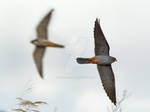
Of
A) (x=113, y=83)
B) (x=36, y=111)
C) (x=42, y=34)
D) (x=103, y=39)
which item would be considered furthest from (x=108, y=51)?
(x=42, y=34)

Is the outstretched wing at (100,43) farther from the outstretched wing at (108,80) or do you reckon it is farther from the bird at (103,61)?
the outstretched wing at (108,80)

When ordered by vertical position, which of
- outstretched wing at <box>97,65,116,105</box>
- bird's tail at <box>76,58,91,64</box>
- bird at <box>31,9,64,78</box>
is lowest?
outstretched wing at <box>97,65,116,105</box>

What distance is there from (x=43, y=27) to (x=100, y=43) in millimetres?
3447

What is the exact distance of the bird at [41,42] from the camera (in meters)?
4.76

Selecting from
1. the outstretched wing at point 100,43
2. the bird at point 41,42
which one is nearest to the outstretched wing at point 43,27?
the bird at point 41,42

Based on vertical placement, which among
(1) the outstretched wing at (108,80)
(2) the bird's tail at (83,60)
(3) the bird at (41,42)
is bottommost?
(1) the outstretched wing at (108,80)

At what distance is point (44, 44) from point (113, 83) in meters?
4.29

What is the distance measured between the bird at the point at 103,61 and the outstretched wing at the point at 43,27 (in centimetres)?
242

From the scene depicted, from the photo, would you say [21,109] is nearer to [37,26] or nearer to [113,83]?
[113,83]

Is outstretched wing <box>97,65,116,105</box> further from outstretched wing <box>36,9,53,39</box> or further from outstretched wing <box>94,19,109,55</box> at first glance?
outstretched wing <box>36,9,53,39</box>

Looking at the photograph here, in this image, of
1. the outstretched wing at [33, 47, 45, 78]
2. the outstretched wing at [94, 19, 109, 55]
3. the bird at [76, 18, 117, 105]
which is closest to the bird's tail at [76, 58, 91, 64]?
the bird at [76, 18, 117, 105]

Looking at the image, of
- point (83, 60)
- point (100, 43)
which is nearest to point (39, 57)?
point (83, 60)

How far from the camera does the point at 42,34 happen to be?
504 centimetres

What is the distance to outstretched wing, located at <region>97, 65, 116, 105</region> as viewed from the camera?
26.3ft
